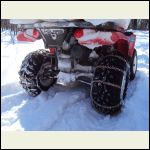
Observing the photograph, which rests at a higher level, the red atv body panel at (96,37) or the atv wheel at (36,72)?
the red atv body panel at (96,37)

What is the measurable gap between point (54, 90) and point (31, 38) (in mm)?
741

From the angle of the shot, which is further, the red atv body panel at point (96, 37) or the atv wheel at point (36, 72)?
the atv wheel at point (36, 72)

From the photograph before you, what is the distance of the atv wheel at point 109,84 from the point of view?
3.02m

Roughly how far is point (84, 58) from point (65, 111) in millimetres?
700

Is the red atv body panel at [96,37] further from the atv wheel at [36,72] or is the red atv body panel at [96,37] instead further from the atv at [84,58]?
the atv wheel at [36,72]

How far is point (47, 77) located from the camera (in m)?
3.97

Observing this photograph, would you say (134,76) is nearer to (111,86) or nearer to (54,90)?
(54,90)

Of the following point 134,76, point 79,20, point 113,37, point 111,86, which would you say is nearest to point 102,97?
point 111,86

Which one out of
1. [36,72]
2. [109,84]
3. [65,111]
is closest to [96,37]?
[109,84]

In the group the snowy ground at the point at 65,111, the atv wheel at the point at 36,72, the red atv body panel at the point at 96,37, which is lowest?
the snowy ground at the point at 65,111

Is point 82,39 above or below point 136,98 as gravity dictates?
above

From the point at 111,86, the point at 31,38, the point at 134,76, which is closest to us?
the point at 111,86

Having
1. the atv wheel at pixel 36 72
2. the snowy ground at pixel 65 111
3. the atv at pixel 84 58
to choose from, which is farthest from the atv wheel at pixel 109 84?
the atv wheel at pixel 36 72

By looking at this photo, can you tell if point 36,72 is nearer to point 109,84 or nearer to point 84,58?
point 84,58
